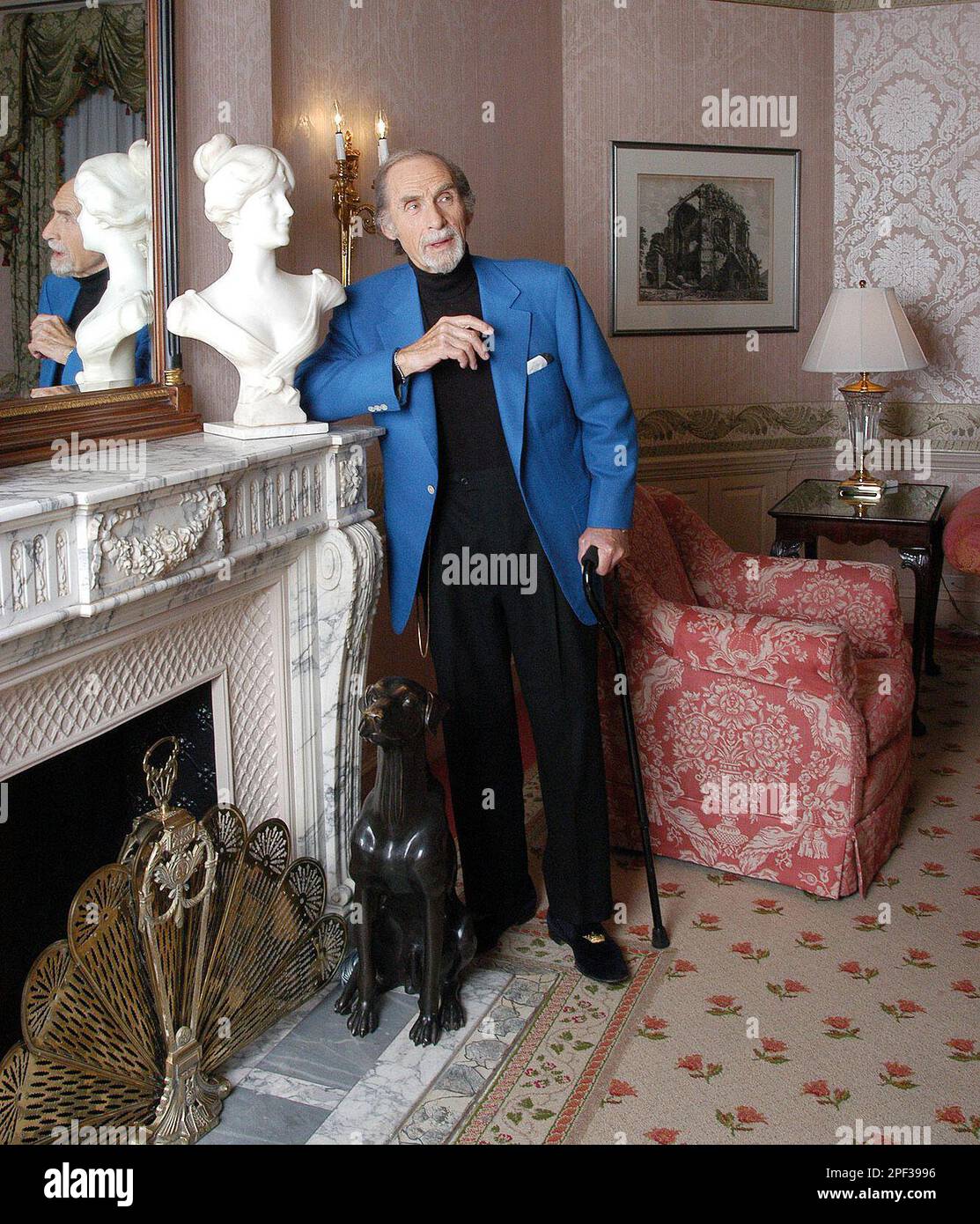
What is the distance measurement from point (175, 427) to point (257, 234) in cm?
45

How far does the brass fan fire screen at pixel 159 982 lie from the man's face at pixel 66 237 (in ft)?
2.99

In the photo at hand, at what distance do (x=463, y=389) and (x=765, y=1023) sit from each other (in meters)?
1.60

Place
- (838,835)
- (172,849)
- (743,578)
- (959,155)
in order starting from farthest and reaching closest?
(959,155), (743,578), (838,835), (172,849)

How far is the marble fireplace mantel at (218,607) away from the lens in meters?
2.07

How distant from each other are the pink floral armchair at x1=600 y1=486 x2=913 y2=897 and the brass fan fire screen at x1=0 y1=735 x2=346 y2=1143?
1267 millimetres

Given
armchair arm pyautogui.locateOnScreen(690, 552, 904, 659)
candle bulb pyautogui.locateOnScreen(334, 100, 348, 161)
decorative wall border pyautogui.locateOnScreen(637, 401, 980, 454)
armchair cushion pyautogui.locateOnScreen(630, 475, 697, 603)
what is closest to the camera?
candle bulb pyautogui.locateOnScreen(334, 100, 348, 161)

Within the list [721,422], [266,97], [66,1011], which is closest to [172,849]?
[66,1011]

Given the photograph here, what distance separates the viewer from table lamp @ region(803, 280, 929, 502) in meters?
5.05

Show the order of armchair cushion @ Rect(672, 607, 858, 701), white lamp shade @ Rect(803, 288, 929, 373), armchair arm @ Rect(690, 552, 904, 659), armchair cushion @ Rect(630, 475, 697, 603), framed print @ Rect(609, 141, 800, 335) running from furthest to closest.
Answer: framed print @ Rect(609, 141, 800, 335), white lamp shade @ Rect(803, 288, 929, 373), armchair arm @ Rect(690, 552, 904, 659), armchair cushion @ Rect(630, 475, 697, 603), armchair cushion @ Rect(672, 607, 858, 701)

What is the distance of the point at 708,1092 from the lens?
2.63 meters

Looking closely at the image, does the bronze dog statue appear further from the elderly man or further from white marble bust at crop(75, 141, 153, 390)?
white marble bust at crop(75, 141, 153, 390)

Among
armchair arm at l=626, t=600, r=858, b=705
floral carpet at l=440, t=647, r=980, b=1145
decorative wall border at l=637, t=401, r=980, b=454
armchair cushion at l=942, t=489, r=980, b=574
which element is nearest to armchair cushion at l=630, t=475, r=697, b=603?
armchair arm at l=626, t=600, r=858, b=705

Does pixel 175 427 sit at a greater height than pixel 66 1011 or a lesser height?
greater

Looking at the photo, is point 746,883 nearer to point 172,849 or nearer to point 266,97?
point 172,849
